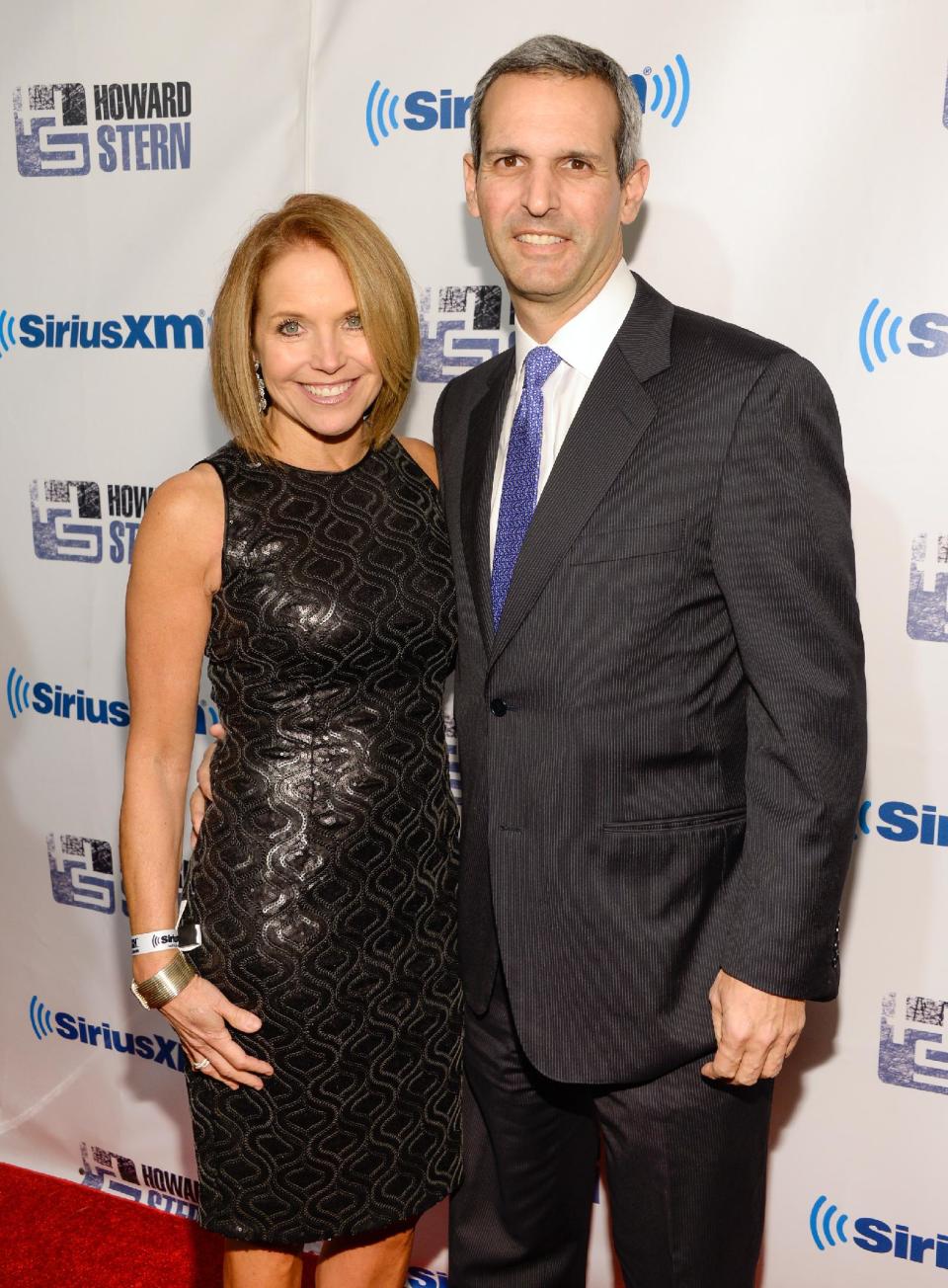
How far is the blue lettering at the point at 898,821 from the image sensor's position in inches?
94.6

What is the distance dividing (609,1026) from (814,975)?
310mm

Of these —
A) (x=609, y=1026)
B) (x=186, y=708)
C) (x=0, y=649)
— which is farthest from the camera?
(x=0, y=649)

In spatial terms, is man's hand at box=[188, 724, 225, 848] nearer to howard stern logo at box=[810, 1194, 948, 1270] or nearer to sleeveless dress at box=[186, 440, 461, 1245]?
sleeveless dress at box=[186, 440, 461, 1245]

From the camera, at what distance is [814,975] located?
5.88ft

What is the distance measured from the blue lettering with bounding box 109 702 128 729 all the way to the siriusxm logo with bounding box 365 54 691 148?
1397 mm

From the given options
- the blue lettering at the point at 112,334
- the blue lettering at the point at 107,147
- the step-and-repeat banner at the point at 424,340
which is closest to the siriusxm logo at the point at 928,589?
the step-and-repeat banner at the point at 424,340

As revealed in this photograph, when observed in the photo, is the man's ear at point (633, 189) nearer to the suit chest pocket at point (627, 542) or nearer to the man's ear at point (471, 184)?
the man's ear at point (471, 184)

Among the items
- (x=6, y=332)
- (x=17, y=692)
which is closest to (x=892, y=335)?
(x=6, y=332)

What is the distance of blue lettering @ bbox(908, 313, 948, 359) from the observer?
2271 millimetres

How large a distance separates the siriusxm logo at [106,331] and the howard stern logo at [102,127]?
1.03 ft

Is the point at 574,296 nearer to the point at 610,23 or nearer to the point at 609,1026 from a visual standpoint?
the point at 610,23

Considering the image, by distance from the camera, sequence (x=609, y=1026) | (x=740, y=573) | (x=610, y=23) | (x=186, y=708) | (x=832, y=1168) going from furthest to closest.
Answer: (x=832, y=1168) < (x=610, y=23) < (x=186, y=708) < (x=609, y=1026) < (x=740, y=573)

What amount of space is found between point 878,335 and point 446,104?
3.10ft

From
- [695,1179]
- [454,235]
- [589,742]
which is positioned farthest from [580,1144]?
[454,235]
